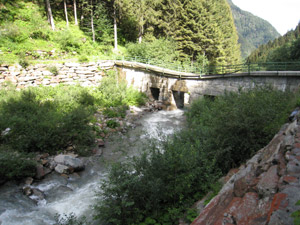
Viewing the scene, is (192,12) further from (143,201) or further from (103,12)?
(143,201)

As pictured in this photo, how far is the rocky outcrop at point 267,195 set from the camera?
2.08 metres

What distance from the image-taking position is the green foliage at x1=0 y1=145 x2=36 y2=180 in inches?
255

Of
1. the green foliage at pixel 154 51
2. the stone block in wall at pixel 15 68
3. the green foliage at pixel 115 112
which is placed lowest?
the green foliage at pixel 115 112

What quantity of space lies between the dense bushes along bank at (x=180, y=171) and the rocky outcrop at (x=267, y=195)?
1.62m

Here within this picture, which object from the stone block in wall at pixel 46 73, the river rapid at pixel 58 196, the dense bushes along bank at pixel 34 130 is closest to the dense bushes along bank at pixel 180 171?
the river rapid at pixel 58 196

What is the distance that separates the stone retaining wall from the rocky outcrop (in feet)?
55.7

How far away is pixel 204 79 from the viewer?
49.5 ft

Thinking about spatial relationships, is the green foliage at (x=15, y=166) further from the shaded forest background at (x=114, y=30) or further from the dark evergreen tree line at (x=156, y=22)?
the dark evergreen tree line at (x=156, y=22)

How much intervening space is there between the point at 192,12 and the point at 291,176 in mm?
27974

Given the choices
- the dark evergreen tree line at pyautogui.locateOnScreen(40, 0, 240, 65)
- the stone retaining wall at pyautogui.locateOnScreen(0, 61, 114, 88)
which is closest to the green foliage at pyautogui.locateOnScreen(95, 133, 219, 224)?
the stone retaining wall at pyautogui.locateOnScreen(0, 61, 114, 88)

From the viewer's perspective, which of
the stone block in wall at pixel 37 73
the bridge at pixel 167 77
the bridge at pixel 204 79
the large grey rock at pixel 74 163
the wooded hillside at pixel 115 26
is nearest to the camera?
the large grey rock at pixel 74 163

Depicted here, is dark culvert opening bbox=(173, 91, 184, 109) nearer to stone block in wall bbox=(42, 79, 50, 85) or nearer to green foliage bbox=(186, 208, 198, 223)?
stone block in wall bbox=(42, 79, 50, 85)

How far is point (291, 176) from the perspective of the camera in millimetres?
2627

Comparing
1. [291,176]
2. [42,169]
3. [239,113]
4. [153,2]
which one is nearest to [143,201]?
[291,176]
